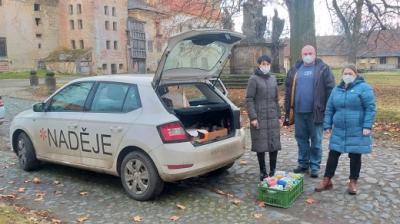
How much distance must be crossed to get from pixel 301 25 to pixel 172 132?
9.92 m

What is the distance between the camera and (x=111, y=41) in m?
53.8

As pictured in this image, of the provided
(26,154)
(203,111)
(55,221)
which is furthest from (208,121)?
(26,154)

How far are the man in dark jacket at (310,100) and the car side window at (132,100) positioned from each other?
218 centimetres

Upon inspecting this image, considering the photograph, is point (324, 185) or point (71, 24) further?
point (71, 24)

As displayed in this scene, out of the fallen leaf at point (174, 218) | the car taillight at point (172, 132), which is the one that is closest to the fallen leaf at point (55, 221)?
the fallen leaf at point (174, 218)

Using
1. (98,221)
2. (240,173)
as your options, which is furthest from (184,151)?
(240,173)

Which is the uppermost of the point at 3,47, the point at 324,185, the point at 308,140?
the point at 3,47

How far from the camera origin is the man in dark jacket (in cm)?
601

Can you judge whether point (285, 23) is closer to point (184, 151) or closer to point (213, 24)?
point (213, 24)

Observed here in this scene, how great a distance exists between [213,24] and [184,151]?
41.1 feet

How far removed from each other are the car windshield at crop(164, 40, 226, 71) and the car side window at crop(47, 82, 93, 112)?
55.4 inches

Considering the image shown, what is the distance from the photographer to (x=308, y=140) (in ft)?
21.0

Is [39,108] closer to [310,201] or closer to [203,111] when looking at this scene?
[203,111]

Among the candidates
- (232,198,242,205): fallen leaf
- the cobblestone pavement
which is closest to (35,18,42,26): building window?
the cobblestone pavement
